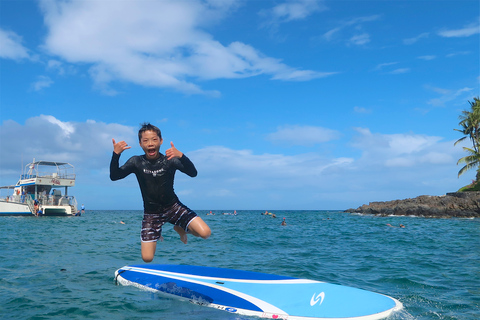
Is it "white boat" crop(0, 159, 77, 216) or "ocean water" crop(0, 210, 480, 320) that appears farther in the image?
"white boat" crop(0, 159, 77, 216)

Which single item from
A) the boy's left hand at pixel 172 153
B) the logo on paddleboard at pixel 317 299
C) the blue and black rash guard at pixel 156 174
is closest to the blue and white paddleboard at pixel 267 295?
the logo on paddleboard at pixel 317 299

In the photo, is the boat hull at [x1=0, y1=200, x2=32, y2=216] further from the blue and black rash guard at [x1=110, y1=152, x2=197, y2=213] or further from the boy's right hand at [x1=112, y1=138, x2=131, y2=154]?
the boy's right hand at [x1=112, y1=138, x2=131, y2=154]

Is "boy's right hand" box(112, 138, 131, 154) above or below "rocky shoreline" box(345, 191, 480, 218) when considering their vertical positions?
above

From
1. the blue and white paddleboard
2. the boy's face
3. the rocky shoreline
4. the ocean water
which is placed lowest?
the ocean water

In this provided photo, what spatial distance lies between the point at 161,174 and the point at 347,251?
36.9 ft

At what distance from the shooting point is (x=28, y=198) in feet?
135

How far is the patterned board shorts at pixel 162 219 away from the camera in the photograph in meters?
5.68

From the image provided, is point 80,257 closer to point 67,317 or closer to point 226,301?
point 67,317

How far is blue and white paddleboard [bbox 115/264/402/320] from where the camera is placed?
6.06 m

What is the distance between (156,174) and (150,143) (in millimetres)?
503

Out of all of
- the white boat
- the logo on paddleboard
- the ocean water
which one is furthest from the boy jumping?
the white boat

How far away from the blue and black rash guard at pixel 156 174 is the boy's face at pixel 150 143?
13 centimetres

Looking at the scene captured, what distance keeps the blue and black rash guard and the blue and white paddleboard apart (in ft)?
7.91

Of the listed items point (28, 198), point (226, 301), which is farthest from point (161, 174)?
point (28, 198)
